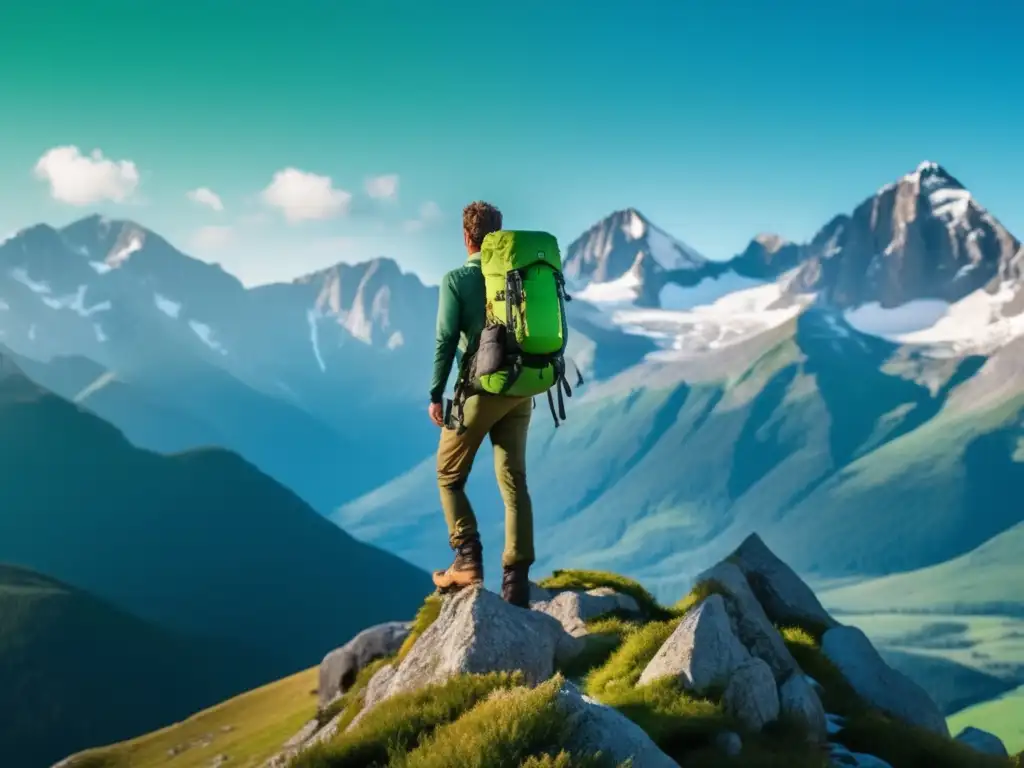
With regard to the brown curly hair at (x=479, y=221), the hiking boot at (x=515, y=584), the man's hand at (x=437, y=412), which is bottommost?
the hiking boot at (x=515, y=584)

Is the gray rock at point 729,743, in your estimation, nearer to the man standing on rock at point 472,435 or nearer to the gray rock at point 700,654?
the gray rock at point 700,654

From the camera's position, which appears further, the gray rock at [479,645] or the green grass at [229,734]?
the green grass at [229,734]

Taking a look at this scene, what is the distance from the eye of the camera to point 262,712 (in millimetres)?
115562

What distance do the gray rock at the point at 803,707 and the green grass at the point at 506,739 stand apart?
5.56 meters

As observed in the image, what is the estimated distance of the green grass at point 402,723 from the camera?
36.2 ft

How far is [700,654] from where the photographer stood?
49.5 ft

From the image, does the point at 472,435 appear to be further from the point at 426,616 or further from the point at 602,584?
the point at 602,584

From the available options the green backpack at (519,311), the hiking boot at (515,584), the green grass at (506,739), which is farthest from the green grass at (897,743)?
the green backpack at (519,311)

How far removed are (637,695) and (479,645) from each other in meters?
2.44

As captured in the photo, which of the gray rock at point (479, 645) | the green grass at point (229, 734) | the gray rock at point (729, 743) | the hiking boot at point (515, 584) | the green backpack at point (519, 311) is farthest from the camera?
the green grass at point (229, 734)

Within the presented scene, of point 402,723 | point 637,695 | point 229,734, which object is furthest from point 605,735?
point 229,734

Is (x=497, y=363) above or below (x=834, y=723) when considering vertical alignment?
above

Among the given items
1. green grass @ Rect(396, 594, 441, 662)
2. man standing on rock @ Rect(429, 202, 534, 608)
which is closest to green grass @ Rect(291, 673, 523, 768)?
→ man standing on rock @ Rect(429, 202, 534, 608)

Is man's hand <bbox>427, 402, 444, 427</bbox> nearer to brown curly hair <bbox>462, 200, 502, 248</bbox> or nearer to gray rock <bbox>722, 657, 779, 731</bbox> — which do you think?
brown curly hair <bbox>462, 200, 502, 248</bbox>
